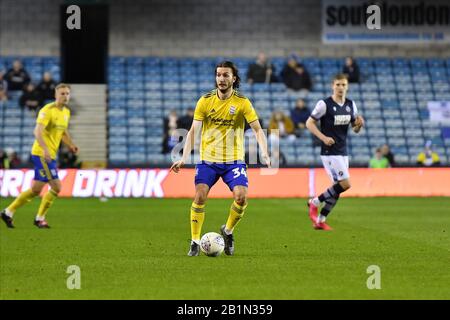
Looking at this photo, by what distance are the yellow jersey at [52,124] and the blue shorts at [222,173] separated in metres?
5.12

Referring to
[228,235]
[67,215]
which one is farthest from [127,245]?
[67,215]

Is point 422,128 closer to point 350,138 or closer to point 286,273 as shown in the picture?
point 350,138

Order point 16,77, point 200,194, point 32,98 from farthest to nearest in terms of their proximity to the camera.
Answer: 1. point 16,77
2. point 32,98
3. point 200,194

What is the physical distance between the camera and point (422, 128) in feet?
109

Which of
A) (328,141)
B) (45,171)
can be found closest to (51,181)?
(45,171)

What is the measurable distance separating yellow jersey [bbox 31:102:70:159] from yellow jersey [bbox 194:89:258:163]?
5.06 metres

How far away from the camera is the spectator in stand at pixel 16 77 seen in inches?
1228

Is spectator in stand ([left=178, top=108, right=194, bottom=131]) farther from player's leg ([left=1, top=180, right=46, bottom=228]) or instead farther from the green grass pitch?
player's leg ([left=1, top=180, right=46, bottom=228])

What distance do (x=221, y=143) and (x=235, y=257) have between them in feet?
4.50

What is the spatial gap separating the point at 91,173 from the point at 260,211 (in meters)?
6.35

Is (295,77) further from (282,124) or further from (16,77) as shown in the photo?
(16,77)

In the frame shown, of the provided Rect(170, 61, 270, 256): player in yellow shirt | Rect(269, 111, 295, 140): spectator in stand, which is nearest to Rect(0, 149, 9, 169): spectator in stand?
Rect(269, 111, 295, 140): spectator in stand

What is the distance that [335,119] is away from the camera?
1652 cm

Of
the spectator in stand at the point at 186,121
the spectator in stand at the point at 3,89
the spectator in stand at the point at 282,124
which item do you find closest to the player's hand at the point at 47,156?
the spectator in stand at the point at 186,121
